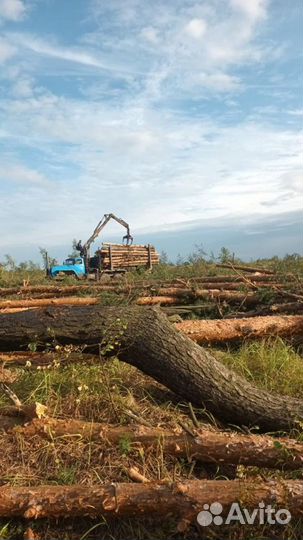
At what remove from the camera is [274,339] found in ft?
20.0

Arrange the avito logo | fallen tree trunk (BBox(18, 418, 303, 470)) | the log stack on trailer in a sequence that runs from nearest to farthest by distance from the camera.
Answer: the avito logo, fallen tree trunk (BBox(18, 418, 303, 470)), the log stack on trailer

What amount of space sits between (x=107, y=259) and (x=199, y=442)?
17299mm

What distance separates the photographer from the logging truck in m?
20.2

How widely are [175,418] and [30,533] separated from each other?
4.78 feet

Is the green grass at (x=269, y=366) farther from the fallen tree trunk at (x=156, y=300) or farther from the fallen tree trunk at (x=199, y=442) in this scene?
the fallen tree trunk at (x=156, y=300)

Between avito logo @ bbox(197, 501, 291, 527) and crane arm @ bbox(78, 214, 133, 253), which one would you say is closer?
avito logo @ bbox(197, 501, 291, 527)

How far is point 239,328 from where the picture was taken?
587 centimetres

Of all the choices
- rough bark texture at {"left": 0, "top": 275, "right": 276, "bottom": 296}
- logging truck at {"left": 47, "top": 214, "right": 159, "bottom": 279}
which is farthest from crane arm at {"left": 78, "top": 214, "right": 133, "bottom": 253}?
rough bark texture at {"left": 0, "top": 275, "right": 276, "bottom": 296}

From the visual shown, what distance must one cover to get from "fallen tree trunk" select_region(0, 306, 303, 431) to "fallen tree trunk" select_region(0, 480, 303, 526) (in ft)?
3.00

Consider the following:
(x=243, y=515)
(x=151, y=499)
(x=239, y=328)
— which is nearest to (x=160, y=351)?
(x=151, y=499)

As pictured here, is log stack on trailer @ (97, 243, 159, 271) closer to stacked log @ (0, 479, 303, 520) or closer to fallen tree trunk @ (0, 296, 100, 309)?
fallen tree trunk @ (0, 296, 100, 309)

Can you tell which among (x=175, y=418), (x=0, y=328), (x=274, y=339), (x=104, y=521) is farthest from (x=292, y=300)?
(x=104, y=521)

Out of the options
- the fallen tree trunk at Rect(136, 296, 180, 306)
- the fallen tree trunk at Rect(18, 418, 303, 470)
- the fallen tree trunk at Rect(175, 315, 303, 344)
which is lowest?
the fallen tree trunk at Rect(18, 418, 303, 470)

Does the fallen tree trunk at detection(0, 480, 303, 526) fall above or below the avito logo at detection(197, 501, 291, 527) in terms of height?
above
